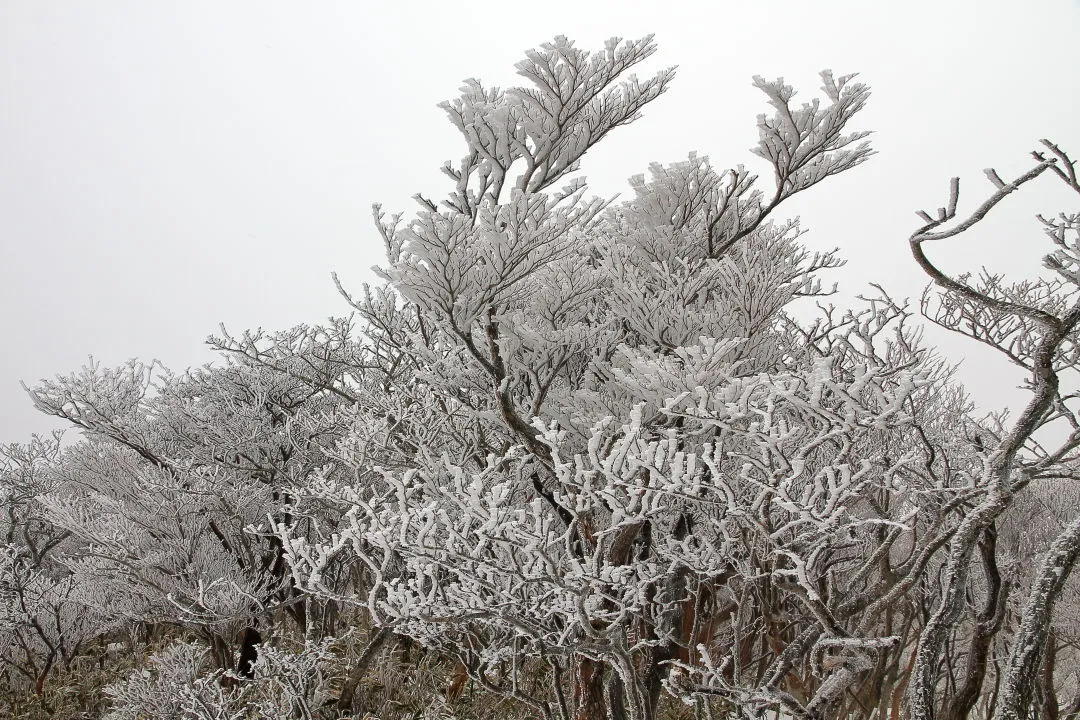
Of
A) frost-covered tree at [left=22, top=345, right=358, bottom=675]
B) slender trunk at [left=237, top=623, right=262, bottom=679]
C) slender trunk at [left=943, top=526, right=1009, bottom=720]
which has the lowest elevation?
slender trunk at [left=237, top=623, right=262, bottom=679]

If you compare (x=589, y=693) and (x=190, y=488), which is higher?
(x=190, y=488)

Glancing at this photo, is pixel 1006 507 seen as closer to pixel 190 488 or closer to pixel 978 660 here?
pixel 978 660

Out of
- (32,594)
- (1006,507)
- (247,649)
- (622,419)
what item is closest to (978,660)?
(1006,507)

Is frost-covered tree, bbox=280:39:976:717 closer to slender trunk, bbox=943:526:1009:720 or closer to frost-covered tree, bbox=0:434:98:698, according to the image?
slender trunk, bbox=943:526:1009:720

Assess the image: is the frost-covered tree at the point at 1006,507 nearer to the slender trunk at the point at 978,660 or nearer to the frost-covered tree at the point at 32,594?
the slender trunk at the point at 978,660

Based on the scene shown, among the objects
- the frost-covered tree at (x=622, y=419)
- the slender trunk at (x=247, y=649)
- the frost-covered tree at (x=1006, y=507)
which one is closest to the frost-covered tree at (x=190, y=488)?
the slender trunk at (x=247, y=649)

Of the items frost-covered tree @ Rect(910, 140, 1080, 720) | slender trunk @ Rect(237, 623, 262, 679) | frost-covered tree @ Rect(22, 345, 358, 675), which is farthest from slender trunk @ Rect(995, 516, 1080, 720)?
slender trunk @ Rect(237, 623, 262, 679)

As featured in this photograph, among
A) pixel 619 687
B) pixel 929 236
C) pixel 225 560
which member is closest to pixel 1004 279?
pixel 929 236

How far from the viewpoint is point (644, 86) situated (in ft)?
18.1

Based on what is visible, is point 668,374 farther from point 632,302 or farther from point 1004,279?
point 1004,279

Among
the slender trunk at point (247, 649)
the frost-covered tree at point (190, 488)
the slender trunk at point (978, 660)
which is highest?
the frost-covered tree at point (190, 488)

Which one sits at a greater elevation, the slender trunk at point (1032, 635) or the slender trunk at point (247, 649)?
the slender trunk at point (1032, 635)

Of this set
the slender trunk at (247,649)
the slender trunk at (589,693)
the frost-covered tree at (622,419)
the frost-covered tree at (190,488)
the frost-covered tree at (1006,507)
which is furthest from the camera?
the slender trunk at (247,649)

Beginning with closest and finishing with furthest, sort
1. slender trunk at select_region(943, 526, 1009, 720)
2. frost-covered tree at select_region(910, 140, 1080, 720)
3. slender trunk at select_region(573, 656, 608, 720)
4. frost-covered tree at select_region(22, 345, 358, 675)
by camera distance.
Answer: frost-covered tree at select_region(910, 140, 1080, 720)
slender trunk at select_region(943, 526, 1009, 720)
slender trunk at select_region(573, 656, 608, 720)
frost-covered tree at select_region(22, 345, 358, 675)
